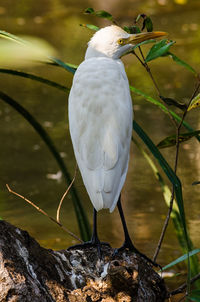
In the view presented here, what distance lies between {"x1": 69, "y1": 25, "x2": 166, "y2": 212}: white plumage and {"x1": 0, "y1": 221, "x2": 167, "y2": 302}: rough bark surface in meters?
0.20

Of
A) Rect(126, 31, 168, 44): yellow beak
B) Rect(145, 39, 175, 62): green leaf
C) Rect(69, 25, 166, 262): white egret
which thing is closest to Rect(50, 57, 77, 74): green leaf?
Rect(69, 25, 166, 262): white egret

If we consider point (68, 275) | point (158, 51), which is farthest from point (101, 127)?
point (68, 275)

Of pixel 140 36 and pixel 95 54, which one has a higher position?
pixel 140 36

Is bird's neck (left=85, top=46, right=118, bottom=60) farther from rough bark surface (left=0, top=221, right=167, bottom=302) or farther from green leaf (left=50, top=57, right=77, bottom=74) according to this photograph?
rough bark surface (left=0, top=221, right=167, bottom=302)

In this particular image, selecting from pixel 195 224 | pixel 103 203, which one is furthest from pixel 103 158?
pixel 195 224

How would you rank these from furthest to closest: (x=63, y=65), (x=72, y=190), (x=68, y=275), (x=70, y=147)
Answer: (x=70, y=147), (x=72, y=190), (x=63, y=65), (x=68, y=275)

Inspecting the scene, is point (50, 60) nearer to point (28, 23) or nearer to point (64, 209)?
point (64, 209)

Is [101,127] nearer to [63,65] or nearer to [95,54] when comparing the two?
[63,65]

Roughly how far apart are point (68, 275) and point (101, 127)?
58 centimetres

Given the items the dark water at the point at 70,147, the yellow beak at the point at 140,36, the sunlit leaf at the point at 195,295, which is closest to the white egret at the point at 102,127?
the yellow beak at the point at 140,36

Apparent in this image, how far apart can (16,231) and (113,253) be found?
0.41 metres

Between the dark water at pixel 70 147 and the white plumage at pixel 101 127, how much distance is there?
179cm

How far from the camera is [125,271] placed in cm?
219

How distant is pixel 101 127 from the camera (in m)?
2.38
